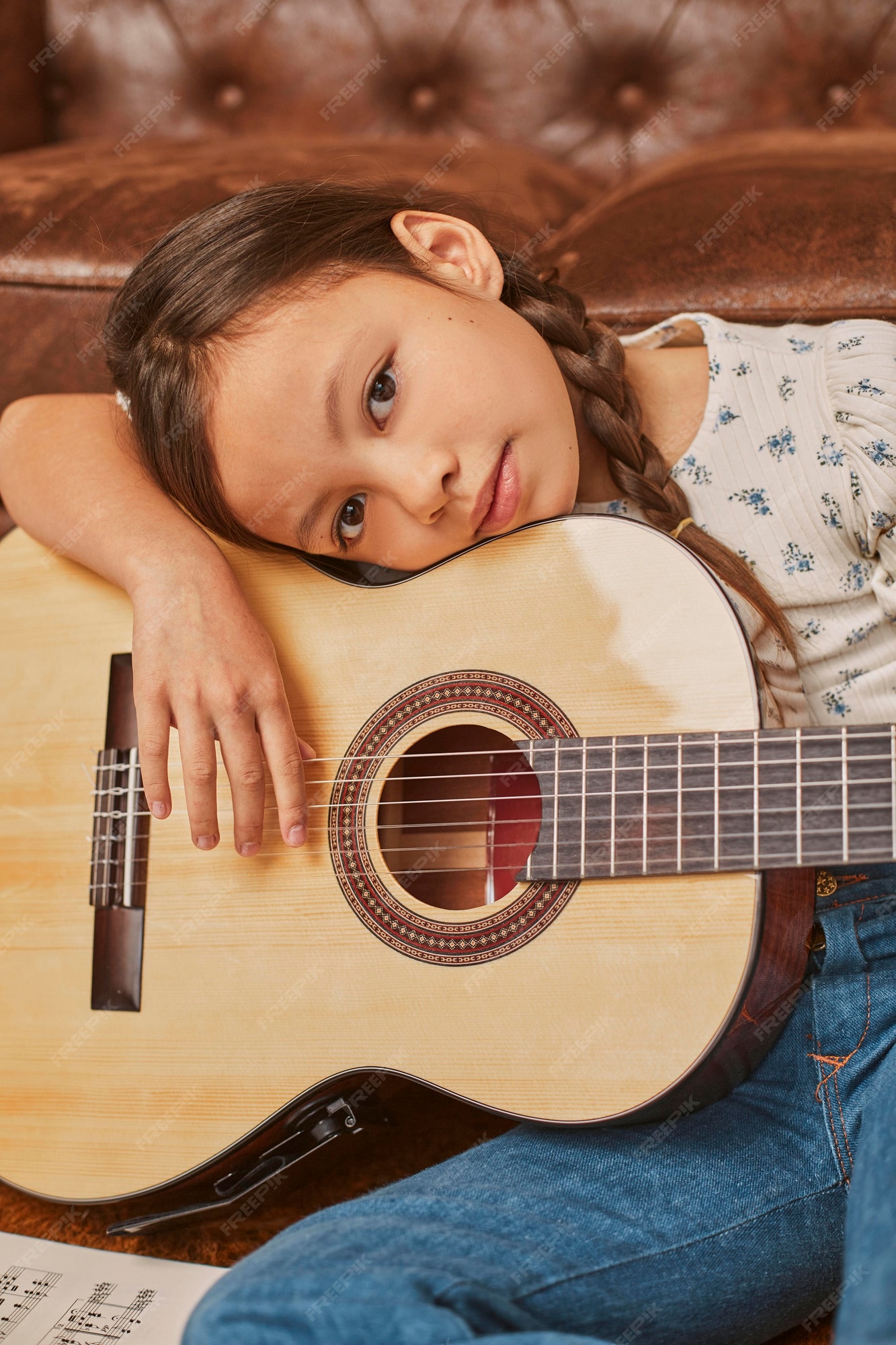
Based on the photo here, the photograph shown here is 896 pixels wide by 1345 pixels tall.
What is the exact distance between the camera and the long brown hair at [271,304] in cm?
85

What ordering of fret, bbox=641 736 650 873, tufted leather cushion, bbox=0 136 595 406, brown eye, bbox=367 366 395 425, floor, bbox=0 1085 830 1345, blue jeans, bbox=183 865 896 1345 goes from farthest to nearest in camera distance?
tufted leather cushion, bbox=0 136 595 406 → floor, bbox=0 1085 830 1345 → brown eye, bbox=367 366 395 425 → fret, bbox=641 736 650 873 → blue jeans, bbox=183 865 896 1345

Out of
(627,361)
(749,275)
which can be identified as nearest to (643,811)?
(627,361)

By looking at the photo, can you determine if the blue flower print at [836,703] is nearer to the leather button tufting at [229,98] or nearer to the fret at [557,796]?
the fret at [557,796]

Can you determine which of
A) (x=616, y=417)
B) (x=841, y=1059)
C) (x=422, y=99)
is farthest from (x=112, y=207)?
(x=841, y=1059)

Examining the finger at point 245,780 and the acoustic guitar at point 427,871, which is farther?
the finger at point 245,780

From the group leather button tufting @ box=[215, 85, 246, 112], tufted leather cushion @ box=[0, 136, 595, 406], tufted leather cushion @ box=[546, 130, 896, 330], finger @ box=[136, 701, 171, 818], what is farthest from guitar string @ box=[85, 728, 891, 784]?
leather button tufting @ box=[215, 85, 246, 112]

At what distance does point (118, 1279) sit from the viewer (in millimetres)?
852

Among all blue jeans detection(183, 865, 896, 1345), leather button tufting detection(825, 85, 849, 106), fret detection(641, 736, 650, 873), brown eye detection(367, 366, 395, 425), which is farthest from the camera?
leather button tufting detection(825, 85, 849, 106)

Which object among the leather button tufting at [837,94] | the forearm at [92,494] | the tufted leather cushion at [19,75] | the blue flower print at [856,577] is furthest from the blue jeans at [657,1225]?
the tufted leather cushion at [19,75]

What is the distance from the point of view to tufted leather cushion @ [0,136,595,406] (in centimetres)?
130

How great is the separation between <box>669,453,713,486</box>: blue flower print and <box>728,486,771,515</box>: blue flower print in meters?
0.03

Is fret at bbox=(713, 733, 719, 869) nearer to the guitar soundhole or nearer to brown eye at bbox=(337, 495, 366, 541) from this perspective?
the guitar soundhole

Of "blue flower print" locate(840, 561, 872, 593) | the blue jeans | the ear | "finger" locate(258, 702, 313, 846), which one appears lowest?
the blue jeans

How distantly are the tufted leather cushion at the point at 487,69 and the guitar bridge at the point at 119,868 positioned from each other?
1109 millimetres
